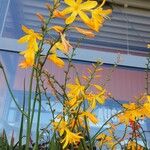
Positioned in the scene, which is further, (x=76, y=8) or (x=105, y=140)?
(x=105, y=140)

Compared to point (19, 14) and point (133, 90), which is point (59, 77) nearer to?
point (133, 90)

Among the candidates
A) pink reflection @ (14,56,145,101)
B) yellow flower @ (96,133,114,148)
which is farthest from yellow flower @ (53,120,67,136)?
pink reflection @ (14,56,145,101)

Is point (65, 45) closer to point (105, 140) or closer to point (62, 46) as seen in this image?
point (62, 46)

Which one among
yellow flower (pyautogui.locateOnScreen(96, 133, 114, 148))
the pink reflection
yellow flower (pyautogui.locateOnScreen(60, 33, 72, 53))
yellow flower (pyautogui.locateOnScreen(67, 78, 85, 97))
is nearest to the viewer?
yellow flower (pyautogui.locateOnScreen(60, 33, 72, 53))

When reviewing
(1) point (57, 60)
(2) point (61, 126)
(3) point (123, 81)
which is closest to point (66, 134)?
(2) point (61, 126)

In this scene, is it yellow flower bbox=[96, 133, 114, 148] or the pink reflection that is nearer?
yellow flower bbox=[96, 133, 114, 148]

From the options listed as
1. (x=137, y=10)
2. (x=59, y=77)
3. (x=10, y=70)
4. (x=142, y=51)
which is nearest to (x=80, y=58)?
(x=59, y=77)

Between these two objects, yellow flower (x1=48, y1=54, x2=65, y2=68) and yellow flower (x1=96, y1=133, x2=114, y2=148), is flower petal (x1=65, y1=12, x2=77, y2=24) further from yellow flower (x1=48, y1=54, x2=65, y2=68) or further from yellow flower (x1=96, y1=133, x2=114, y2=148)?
yellow flower (x1=96, y1=133, x2=114, y2=148)

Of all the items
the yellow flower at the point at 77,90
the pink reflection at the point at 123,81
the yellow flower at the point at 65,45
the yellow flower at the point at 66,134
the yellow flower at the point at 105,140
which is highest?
the pink reflection at the point at 123,81

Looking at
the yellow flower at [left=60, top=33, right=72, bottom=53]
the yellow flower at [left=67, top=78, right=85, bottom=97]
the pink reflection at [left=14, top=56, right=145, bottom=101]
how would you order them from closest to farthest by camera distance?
the yellow flower at [left=60, top=33, right=72, bottom=53]
the yellow flower at [left=67, top=78, right=85, bottom=97]
the pink reflection at [left=14, top=56, right=145, bottom=101]

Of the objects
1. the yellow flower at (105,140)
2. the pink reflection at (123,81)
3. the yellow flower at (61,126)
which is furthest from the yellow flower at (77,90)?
the pink reflection at (123,81)

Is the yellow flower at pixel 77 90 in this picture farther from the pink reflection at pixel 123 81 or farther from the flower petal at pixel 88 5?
the pink reflection at pixel 123 81
